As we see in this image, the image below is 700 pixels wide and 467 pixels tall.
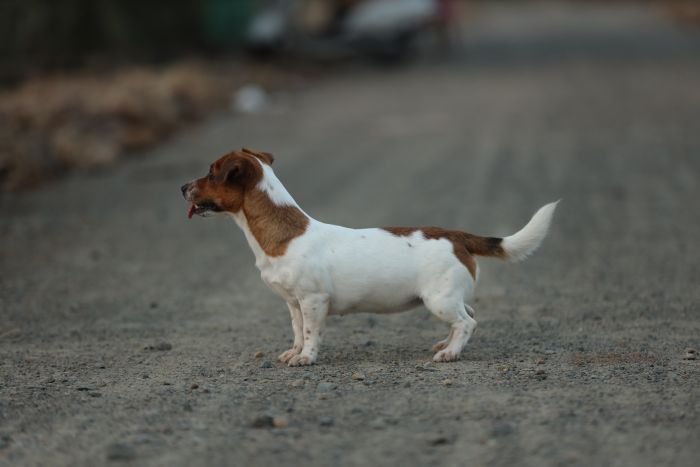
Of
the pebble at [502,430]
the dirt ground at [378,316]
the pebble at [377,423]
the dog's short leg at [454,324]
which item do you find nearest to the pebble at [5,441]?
the dirt ground at [378,316]

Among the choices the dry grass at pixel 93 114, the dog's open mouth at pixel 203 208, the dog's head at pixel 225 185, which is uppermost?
the dry grass at pixel 93 114

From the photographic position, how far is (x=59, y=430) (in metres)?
5.69

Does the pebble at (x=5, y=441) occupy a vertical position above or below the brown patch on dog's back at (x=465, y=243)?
below

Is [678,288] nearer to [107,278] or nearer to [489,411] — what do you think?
[489,411]

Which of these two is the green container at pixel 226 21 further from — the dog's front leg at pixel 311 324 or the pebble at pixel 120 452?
the pebble at pixel 120 452

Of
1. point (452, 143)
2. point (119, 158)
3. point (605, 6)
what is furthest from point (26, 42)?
point (605, 6)

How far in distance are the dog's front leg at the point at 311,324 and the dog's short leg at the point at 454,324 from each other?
572mm

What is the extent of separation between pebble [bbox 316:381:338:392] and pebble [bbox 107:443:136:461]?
122cm

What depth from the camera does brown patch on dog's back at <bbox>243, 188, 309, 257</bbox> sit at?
6.84 meters

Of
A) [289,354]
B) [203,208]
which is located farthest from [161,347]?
[203,208]

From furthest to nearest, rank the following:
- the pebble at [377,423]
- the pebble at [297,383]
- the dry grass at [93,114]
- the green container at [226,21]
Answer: the green container at [226,21]
the dry grass at [93,114]
the pebble at [297,383]
the pebble at [377,423]

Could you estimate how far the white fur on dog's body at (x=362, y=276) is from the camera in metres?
6.77

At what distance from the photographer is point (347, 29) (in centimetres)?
2716

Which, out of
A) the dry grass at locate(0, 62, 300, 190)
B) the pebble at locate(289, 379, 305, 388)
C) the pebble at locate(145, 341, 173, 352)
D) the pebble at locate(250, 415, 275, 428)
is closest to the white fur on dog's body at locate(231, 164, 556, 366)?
the pebble at locate(289, 379, 305, 388)
